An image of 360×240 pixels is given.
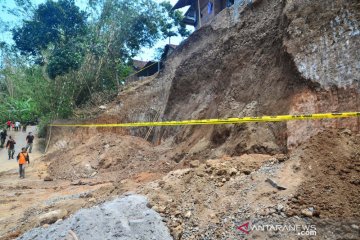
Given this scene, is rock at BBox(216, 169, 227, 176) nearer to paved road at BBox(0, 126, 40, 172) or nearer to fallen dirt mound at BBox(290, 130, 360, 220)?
fallen dirt mound at BBox(290, 130, 360, 220)

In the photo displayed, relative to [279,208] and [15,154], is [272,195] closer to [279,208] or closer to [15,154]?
[279,208]

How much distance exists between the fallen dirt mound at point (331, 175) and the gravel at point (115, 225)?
6.17 ft

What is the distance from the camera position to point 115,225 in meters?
4.06

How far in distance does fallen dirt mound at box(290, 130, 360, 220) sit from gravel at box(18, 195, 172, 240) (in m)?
1.88

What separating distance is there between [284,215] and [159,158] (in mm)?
6661

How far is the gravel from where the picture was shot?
389 cm

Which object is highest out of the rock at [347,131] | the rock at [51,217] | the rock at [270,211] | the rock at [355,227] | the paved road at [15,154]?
the rock at [347,131]

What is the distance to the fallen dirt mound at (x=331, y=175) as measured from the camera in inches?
131

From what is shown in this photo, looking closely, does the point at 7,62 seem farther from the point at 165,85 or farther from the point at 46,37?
the point at 165,85

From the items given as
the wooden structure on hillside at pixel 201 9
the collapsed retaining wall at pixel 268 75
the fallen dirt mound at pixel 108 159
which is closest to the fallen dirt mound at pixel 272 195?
the collapsed retaining wall at pixel 268 75

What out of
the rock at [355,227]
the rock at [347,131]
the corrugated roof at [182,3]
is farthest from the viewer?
the corrugated roof at [182,3]

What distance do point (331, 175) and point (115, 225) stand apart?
2.98m

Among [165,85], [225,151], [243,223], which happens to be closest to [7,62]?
[165,85]

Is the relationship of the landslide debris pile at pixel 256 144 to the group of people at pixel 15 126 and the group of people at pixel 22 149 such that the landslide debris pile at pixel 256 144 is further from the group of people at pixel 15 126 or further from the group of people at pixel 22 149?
the group of people at pixel 15 126
